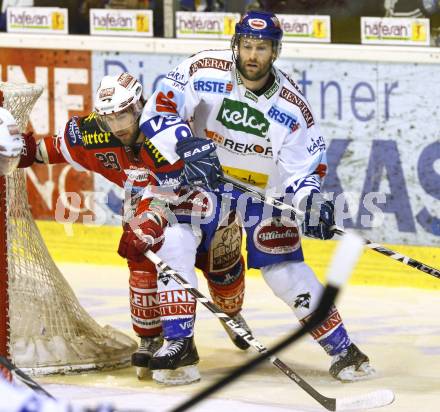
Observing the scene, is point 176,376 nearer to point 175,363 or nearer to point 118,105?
point 175,363


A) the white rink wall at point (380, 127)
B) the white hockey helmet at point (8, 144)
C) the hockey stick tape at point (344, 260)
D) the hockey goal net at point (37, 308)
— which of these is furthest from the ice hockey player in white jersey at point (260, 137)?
the hockey stick tape at point (344, 260)

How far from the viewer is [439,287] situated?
6680 mm

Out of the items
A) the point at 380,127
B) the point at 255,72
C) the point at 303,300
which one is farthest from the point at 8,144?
the point at 380,127

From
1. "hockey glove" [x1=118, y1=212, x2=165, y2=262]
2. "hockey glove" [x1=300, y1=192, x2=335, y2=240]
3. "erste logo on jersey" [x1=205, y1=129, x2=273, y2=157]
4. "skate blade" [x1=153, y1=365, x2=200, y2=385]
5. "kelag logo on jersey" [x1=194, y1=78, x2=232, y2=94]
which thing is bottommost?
"skate blade" [x1=153, y1=365, x2=200, y2=385]

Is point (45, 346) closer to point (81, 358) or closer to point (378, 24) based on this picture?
point (81, 358)

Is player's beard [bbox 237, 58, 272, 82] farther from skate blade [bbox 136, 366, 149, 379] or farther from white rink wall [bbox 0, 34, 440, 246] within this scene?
white rink wall [bbox 0, 34, 440, 246]

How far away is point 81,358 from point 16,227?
1.72ft

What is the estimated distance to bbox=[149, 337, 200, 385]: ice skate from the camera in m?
5.17

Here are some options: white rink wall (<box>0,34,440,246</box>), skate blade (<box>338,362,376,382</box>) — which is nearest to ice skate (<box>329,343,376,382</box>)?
skate blade (<box>338,362,376,382</box>)

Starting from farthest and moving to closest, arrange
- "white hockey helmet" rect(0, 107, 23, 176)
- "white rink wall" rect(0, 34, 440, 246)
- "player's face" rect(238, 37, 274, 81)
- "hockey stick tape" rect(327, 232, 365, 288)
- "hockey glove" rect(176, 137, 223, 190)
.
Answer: "white rink wall" rect(0, 34, 440, 246), "player's face" rect(238, 37, 274, 81), "hockey glove" rect(176, 137, 223, 190), "white hockey helmet" rect(0, 107, 23, 176), "hockey stick tape" rect(327, 232, 365, 288)

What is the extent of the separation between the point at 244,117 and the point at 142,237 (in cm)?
56

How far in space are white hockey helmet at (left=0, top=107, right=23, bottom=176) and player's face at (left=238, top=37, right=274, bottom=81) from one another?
42.4 inches

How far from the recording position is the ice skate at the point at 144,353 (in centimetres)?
532

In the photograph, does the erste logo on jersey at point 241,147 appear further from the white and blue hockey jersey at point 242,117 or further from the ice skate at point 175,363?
the ice skate at point 175,363
